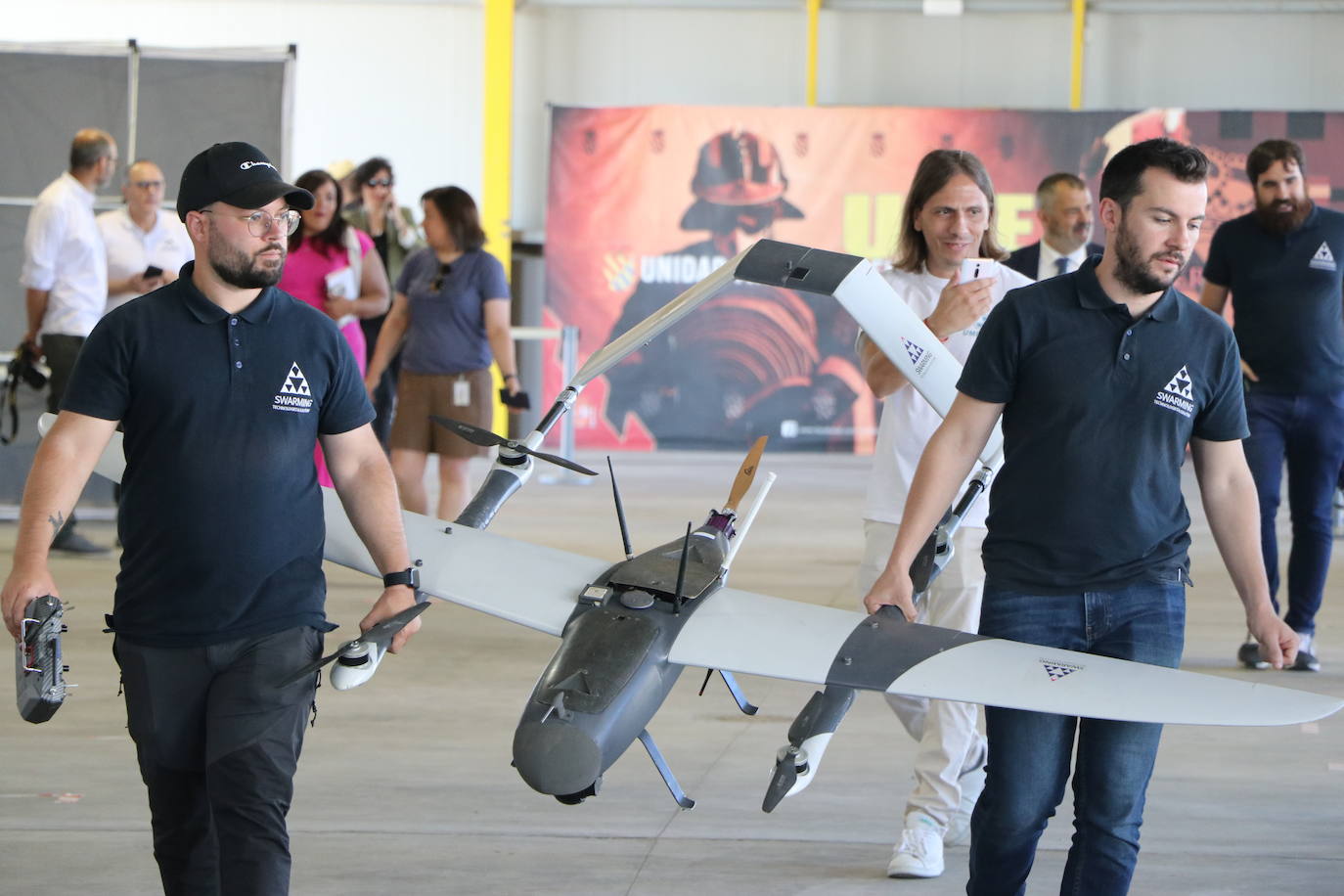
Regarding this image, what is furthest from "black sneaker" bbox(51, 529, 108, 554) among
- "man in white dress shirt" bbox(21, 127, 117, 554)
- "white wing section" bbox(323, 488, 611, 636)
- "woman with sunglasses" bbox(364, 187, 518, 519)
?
"white wing section" bbox(323, 488, 611, 636)

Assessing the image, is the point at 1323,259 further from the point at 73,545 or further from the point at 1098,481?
the point at 73,545

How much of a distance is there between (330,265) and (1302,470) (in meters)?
4.16

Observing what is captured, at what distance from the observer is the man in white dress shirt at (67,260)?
7754mm

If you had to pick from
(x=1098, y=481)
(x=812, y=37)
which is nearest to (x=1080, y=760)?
(x=1098, y=481)

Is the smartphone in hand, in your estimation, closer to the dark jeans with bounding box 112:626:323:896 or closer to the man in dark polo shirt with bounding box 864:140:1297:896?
the man in dark polo shirt with bounding box 864:140:1297:896

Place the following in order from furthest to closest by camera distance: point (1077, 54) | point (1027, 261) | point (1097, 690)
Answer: point (1077, 54) → point (1027, 261) → point (1097, 690)

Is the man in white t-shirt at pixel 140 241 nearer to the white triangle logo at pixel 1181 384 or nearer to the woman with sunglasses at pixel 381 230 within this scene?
the woman with sunglasses at pixel 381 230

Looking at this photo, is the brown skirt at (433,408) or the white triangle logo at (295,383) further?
the brown skirt at (433,408)

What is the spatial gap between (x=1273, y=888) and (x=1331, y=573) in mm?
5461

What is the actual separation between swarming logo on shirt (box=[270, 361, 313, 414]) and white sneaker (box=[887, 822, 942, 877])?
177cm

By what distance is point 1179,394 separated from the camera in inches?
113

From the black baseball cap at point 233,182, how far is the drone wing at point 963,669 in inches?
42.3

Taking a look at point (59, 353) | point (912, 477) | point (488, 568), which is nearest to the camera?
point (488, 568)

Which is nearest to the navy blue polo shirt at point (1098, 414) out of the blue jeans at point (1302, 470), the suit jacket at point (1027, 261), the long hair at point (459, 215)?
the suit jacket at point (1027, 261)
